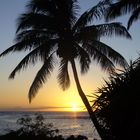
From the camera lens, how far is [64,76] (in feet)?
75.9

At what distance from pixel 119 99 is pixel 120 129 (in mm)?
849

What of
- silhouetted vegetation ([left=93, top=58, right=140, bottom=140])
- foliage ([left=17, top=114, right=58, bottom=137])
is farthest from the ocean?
silhouetted vegetation ([left=93, top=58, right=140, bottom=140])

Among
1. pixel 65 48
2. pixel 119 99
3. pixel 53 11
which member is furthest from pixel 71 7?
pixel 119 99

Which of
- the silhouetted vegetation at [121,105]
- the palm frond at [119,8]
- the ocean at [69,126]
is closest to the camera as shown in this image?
the silhouetted vegetation at [121,105]

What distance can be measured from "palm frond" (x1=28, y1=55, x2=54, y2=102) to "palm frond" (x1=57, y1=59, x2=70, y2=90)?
24.6 inches

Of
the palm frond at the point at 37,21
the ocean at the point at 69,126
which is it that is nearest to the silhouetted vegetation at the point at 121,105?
the ocean at the point at 69,126

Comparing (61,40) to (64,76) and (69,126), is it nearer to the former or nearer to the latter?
(64,76)

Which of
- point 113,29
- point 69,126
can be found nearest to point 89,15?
point 113,29

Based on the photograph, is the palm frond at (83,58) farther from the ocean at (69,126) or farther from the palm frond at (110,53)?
the ocean at (69,126)

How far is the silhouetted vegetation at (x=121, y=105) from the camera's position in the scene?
12.1m

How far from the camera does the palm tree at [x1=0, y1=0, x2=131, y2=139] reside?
73.6 ft

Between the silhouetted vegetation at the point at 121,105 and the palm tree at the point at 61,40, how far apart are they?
850cm

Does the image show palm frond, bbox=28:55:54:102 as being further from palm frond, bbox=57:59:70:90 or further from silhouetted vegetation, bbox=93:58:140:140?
silhouetted vegetation, bbox=93:58:140:140

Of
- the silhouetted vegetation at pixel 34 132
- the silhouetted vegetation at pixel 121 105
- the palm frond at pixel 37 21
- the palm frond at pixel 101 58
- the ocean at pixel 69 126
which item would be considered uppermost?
the palm frond at pixel 37 21
